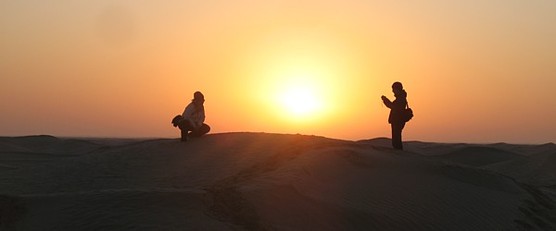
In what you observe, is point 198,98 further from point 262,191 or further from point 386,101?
point 262,191

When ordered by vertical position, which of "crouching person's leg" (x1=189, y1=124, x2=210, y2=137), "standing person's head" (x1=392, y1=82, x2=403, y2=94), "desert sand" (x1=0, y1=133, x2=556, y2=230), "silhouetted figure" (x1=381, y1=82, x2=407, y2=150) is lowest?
"desert sand" (x1=0, y1=133, x2=556, y2=230)

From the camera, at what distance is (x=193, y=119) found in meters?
15.0

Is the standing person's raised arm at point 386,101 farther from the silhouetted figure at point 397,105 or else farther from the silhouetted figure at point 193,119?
the silhouetted figure at point 193,119

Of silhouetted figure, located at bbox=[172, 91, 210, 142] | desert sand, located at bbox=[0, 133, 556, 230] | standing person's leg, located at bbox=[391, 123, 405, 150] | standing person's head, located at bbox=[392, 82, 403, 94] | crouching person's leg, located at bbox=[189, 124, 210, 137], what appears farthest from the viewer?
crouching person's leg, located at bbox=[189, 124, 210, 137]

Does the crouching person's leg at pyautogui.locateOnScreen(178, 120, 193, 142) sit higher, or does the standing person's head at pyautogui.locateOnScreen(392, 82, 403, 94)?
the standing person's head at pyautogui.locateOnScreen(392, 82, 403, 94)

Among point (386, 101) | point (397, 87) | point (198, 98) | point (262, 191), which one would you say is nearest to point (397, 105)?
point (386, 101)

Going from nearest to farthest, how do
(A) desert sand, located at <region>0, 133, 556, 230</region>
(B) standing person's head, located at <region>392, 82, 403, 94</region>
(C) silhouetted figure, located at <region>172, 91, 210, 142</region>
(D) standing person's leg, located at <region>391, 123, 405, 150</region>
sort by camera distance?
1. (A) desert sand, located at <region>0, 133, 556, 230</region>
2. (B) standing person's head, located at <region>392, 82, 403, 94</region>
3. (D) standing person's leg, located at <region>391, 123, 405, 150</region>
4. (C) silhouetted figure, located at <region>172, 91, 210, 142</region>

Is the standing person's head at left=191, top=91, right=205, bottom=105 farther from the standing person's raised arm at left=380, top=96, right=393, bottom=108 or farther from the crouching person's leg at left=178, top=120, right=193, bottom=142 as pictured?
the standing person's raised arm at left=380, top=96, right=393, bottom=108

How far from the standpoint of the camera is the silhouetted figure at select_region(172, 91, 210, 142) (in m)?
14.7

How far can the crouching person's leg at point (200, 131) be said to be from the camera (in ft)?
50.4

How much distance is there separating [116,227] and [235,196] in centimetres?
203

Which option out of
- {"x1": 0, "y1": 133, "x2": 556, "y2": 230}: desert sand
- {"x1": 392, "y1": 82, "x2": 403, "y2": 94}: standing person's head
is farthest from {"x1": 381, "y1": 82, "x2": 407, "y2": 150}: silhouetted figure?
{"x1": 0, "y1": 133, "x2": 556, "y2": 230}: desert sand

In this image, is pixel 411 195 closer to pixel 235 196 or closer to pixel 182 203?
pixel 235 196

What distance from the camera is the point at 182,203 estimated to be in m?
7.27
